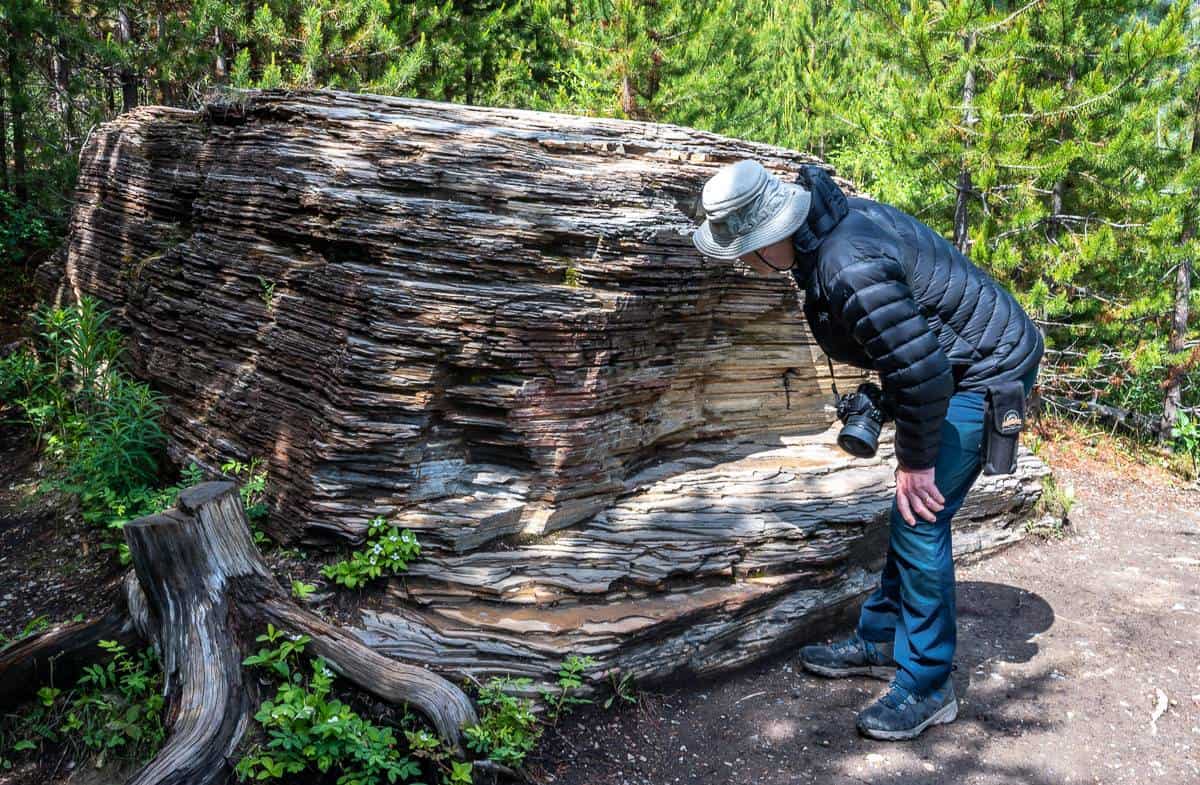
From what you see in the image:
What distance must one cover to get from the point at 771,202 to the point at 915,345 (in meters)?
0.82

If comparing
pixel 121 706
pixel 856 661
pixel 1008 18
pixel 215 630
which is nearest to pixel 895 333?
pixel 856 661

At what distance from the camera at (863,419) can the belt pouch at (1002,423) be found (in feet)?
1.38

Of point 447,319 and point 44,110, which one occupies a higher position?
point 44,110

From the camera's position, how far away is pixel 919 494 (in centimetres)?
345

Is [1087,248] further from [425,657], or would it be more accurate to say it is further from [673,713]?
[425,657]

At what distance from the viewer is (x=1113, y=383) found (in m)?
8.71

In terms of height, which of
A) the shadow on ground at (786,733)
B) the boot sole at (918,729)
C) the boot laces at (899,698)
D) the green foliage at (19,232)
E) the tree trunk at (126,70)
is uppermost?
the tree trunk at (126,70)

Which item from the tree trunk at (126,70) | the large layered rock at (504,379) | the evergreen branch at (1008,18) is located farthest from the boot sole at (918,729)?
the tree trunk at (126,70)

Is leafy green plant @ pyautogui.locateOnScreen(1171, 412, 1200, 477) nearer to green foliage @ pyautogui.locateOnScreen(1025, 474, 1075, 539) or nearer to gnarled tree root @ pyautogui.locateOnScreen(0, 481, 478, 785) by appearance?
green foliage @ pyautogui.locateOnScreen(1025, 474, 1075, 539)

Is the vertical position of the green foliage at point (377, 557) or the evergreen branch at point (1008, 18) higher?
the evergreen branch at point (1008, 18)

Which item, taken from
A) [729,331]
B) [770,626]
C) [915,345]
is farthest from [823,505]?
[915,345]

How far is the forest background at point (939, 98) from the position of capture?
758 centimetres

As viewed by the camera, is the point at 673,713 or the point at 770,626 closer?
the point at 673,713

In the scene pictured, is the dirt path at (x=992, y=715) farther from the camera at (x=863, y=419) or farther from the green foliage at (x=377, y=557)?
the camera at (x=863, y=419)
